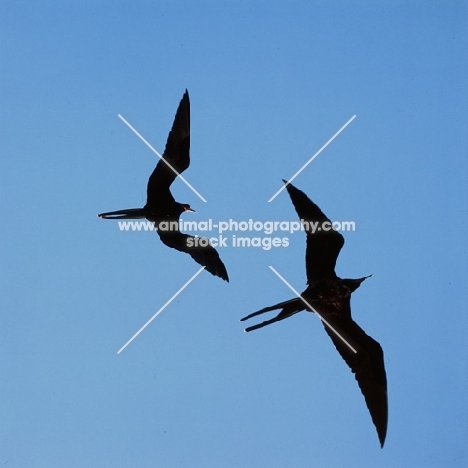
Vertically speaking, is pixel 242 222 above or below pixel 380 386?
above

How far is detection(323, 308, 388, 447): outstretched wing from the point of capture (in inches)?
223

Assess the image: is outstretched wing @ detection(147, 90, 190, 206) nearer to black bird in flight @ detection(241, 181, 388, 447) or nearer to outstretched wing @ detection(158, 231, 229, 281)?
outstretched wing @ detection(158, 231, 229, 281)

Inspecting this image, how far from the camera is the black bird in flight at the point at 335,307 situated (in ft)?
17.8

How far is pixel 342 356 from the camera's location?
226 inches

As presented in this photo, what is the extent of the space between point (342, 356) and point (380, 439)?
715 millimetres

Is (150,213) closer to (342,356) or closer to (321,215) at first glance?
(321,215)

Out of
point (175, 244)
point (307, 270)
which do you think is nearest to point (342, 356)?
point (307, 270)

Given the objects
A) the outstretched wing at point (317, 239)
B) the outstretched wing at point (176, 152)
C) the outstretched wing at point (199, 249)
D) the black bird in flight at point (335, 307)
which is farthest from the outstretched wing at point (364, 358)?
the outstretched wing at point (176, 152)

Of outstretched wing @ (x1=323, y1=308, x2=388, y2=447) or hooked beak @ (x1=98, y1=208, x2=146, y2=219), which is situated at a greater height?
hooked beak @ (x1=98, y1=208, x2=146, y2=219)

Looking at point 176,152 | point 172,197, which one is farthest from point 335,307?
point 176,152

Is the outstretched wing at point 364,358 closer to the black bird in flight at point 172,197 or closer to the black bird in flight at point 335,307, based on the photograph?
the black bird in flight at point 335,307

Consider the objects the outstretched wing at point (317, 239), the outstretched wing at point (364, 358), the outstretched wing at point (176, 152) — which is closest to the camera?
the outstretched wing at point (317, 239)

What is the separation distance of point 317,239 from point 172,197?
51.8 inches

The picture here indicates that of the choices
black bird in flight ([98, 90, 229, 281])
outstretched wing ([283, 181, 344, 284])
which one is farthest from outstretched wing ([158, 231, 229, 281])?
outstretched wing ([283, 181, 344, 284])
